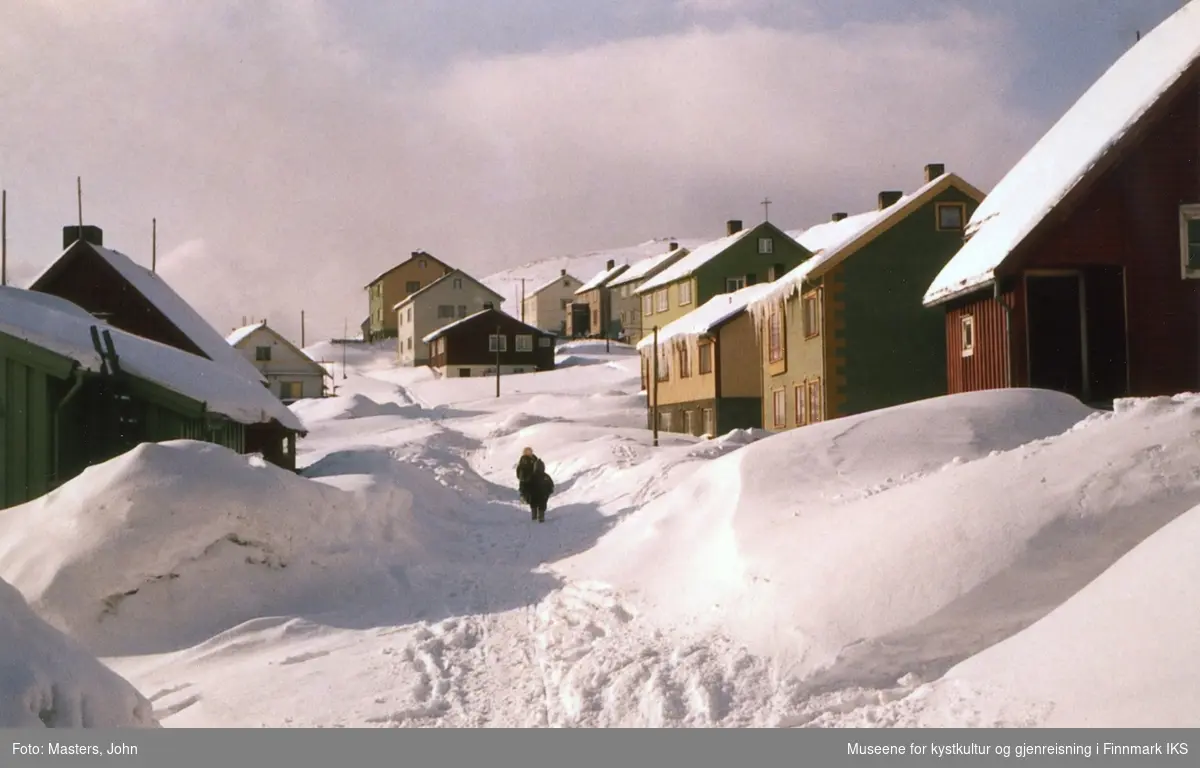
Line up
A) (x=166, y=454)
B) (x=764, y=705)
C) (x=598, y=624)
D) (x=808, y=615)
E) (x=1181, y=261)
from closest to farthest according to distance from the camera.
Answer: (x=764, y=705) → (x=808, y=615) → (x=598, y=624) → (x=166, y=454) → (x=1181, y=261)

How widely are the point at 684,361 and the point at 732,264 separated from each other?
852 inches

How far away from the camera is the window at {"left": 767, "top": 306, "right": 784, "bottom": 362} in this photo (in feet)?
112

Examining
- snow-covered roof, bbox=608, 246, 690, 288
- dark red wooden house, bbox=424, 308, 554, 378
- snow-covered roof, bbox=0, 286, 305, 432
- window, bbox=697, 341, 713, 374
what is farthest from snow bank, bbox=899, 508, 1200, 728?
snow-covered roof, bbox=608, 246, 690, 288

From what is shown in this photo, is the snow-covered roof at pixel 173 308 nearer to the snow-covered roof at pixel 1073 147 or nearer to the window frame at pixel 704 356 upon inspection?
the window frame at pixel 704 356

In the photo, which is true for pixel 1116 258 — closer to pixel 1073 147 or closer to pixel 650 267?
pixel 1073 147

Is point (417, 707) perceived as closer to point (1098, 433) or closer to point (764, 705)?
point (764, 705)

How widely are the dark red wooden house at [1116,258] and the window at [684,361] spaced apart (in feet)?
71.2

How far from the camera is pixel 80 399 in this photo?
1886 centimetres

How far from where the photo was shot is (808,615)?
8.96 meters

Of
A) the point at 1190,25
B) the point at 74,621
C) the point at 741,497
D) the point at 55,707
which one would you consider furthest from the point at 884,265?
the point at 55,707

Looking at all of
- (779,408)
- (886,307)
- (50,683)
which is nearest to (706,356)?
(779,408)

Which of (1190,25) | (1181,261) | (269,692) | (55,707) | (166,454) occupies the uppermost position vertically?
(1190,25)

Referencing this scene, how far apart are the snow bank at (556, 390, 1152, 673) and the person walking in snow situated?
439 cm

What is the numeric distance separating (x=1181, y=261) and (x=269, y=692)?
619 inches
